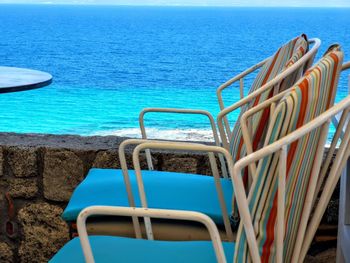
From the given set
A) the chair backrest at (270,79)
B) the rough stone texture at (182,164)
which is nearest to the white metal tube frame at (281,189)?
the chair backrest at (270,79)

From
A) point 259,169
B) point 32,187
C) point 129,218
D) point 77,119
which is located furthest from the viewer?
point 77,119

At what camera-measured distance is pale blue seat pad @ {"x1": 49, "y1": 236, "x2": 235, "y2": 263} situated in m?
1.52

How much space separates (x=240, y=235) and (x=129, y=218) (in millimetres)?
640

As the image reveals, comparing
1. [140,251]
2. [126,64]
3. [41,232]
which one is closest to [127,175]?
[140,251]

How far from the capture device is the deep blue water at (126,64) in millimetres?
21969

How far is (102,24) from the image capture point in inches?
1889

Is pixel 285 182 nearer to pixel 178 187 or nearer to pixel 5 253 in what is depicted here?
pixel 178 187

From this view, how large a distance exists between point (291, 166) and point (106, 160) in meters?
1.56

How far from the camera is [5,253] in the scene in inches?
113

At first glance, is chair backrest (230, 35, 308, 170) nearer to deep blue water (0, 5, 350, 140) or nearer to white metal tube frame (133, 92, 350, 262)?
white metal tube frame (133, 92, 350, 262)

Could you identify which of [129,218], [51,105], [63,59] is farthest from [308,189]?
[63,59]

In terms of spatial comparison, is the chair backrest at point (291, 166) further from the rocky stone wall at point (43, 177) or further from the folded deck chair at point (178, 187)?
the rocky stone wall at point (43, 177)

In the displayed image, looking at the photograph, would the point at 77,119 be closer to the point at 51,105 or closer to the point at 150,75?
the point at 51,105

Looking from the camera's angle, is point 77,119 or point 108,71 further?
point 108,71
